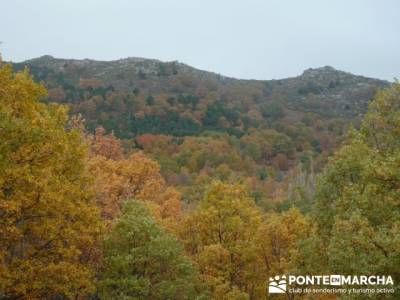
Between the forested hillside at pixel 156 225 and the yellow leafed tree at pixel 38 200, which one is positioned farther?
the yellow leafed tree at pixel 38 200

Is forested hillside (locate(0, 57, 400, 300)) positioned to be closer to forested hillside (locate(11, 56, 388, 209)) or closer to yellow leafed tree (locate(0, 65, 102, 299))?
yellow leafed tree (locate(0, 65, 102, 299))

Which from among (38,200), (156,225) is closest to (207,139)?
(156,225)

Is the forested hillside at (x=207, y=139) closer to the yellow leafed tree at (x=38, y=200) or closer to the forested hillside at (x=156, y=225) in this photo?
the forested hillside at (x=156, y=225)

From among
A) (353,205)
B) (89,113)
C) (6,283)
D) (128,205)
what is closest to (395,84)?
(353,205)

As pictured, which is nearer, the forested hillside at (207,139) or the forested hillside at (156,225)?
the forested hillside at (156,225)

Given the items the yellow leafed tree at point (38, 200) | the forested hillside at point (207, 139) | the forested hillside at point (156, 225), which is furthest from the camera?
the forested hillside at point (207, 139)

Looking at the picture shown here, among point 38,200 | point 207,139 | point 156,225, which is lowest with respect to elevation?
point 156,225

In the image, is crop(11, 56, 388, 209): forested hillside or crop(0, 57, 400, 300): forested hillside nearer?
crop(0, 57, 400, 300): forested hillside

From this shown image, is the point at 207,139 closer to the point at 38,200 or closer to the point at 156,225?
the point at 156,225

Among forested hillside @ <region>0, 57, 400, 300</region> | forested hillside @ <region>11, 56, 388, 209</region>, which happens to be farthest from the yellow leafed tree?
forested hillside @ <region>11, 56, 388, 209</region>

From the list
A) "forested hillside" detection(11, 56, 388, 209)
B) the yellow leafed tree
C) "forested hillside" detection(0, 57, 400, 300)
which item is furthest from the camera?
"forested hillside" detection(11, 56, 388, 209)

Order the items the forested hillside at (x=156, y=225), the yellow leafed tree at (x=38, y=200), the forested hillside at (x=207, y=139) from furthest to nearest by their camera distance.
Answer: the forested hillside at (x=207, y=139) → the yellow leafed tree at (x=38, y=200) → the forested hillside at (x=156, y=225)

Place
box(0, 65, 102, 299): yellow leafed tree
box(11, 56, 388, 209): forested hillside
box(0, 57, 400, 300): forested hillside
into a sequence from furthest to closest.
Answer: box(11, 56, 388, 209): forested hillside, box(0, 65, 102, 299): yellow leafed tree, box(0, 57, 400, 300): forested hillside

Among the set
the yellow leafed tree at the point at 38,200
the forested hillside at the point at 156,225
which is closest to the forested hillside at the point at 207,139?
the forested hillside at the point at 156,225
